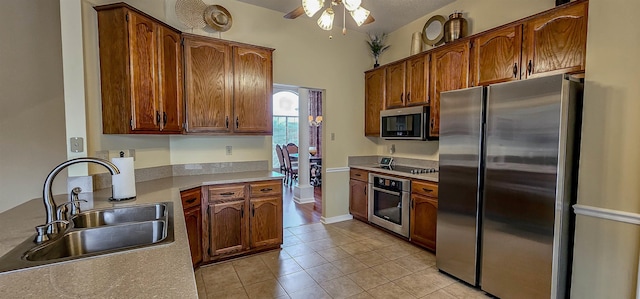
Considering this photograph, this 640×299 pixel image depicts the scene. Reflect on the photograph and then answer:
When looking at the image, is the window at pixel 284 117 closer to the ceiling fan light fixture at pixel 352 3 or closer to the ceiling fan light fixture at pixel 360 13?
the ceiling fan light fixture at pixel 360 13

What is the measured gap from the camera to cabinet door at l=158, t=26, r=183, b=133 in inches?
98.7

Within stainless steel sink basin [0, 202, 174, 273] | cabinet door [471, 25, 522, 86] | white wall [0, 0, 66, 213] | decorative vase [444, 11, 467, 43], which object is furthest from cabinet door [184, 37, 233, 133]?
cabinet door [471, 25, 522, 86]

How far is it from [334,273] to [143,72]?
2508mm

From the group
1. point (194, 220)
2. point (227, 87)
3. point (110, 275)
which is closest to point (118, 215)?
point (194, 220)

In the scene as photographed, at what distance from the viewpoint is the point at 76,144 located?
211 centimetres

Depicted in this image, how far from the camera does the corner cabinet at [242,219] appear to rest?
282cm

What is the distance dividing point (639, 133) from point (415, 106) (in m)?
2.04

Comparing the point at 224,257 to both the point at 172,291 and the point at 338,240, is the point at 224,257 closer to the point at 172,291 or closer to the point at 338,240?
the point at 338,240

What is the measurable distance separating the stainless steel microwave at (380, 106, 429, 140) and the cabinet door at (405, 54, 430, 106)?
0.13 meters

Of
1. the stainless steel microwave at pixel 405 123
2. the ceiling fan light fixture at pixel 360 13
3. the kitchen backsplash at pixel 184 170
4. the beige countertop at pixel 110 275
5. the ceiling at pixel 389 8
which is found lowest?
the beige countertop at pixel 110 275

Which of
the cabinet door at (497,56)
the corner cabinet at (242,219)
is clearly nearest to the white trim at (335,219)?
the corner cabinet at (242,219)

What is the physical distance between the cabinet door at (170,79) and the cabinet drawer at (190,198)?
624mm

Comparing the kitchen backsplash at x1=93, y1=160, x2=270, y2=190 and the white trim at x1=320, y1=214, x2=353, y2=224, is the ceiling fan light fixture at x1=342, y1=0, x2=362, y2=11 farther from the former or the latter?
the white trim at x1=320, y1=214, x2=353, y2=224

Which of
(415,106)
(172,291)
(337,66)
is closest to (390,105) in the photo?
(415,106)
